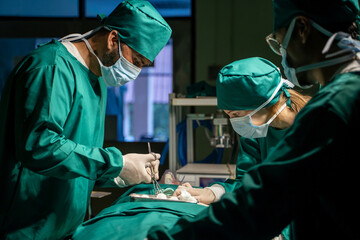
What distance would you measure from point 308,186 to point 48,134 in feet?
3.01

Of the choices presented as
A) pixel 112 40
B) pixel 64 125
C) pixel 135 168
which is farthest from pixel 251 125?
pixel 64 125

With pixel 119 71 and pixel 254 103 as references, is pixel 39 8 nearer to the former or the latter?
pixel 119 71

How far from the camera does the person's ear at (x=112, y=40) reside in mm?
1702

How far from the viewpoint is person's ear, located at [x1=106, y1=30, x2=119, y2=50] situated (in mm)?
1702

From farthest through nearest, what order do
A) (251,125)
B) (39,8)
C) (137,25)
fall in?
(39,8) < (251,125) < (137,25)

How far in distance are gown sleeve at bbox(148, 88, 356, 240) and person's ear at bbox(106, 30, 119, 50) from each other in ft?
3.33

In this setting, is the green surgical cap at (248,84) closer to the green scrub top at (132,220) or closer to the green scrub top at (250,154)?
the green scrub top at (250,154)

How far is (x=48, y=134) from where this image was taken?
4.60ft

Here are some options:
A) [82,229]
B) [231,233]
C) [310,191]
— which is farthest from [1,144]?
[310,191]

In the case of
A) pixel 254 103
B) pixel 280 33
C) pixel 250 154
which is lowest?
pixel 250 154

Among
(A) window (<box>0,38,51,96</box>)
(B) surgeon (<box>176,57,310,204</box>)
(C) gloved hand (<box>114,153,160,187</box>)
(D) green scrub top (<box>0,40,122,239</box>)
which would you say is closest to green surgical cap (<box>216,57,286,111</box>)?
(B) surgeon (<box>176,57,310,204</box>)

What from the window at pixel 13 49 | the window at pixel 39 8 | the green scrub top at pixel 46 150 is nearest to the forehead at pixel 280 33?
the green scrub top at pixel 46 150

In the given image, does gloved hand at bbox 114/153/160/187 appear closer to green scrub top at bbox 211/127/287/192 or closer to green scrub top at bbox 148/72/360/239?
green scrub top at bbox 211/127/287/192

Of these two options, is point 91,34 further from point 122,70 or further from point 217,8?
point 217,8
